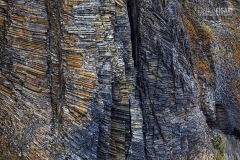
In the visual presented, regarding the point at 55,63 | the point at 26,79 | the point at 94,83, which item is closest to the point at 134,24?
the point at 94,83

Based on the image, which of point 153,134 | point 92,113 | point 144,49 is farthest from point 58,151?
point 144,49

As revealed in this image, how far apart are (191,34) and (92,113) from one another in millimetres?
8489

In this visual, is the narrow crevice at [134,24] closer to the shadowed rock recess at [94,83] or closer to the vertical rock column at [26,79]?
the shadowed rock recess at [94,83]

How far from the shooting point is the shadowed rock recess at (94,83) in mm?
11227

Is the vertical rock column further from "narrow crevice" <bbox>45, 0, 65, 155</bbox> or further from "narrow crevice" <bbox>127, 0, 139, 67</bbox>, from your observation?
"narrow crevice" <bbox>127, 0, 139, 67</bbox>

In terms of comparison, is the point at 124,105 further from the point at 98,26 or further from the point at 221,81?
the point at 221,81

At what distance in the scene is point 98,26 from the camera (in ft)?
37.1

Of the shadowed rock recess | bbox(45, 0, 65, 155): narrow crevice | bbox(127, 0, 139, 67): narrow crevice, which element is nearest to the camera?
the shadowed rock recess

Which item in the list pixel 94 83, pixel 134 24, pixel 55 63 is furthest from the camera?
pixel 134 24

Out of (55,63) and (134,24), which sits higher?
(134,24)

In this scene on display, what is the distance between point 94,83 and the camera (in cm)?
1123

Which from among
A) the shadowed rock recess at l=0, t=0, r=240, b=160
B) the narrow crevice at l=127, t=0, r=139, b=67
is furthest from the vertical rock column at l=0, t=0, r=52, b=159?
the narrow crevice at l=127, t=0, r=139, b=67

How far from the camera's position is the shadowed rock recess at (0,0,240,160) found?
1123 cm

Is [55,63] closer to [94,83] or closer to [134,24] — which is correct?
[94,83]
